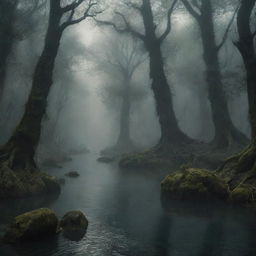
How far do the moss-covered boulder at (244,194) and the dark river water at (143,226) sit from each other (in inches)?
34.7

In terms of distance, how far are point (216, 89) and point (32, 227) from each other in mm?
26725

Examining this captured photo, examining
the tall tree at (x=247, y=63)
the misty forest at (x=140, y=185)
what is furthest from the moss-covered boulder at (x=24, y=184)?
the tall tree at (x=247, y=63)

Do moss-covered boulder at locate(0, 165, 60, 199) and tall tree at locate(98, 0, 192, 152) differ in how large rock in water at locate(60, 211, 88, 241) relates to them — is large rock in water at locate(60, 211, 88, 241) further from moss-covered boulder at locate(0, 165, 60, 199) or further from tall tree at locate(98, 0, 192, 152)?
tall tree at locate(98, 0, 192, 152)

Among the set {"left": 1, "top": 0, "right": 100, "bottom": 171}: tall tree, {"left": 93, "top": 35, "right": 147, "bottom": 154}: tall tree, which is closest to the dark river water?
{"left": 1, "top": 0, "right": 100, "bottom": 171}: tall tree

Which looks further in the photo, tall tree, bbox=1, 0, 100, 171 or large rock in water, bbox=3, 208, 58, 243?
tall tree, bbox=1, 0, 100, 171

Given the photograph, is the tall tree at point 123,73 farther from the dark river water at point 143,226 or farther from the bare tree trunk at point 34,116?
the dark river water at point 143,226

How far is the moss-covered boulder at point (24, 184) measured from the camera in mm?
18062

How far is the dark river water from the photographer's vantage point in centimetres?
1068

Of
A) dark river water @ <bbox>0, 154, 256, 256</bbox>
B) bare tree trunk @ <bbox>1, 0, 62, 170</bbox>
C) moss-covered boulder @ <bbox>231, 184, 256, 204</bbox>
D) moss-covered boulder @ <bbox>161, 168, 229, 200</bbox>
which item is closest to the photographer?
dark river water @ <bbox>0, 154, 256, 256</bbox>

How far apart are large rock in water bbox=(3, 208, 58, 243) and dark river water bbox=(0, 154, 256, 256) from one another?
430 mm

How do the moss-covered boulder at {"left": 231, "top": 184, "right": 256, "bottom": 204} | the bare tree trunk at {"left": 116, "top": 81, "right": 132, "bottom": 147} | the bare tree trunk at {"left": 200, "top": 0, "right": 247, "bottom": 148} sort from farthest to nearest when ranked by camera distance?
1. the bare tree trunk at {"left": 116, "top": 81, "right": 132, "bottom": 147}
2. the bare tree trunk at {"left": 200, "top": 0, "right": 247, "bottom": 148}
3. the moss-covered boulder at {"left": 231, "top": 184, "right": 256, "bottom": 204}

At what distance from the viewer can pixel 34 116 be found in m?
22.1

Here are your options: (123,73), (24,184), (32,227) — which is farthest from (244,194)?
(123,73)

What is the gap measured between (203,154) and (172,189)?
43.3 ft
